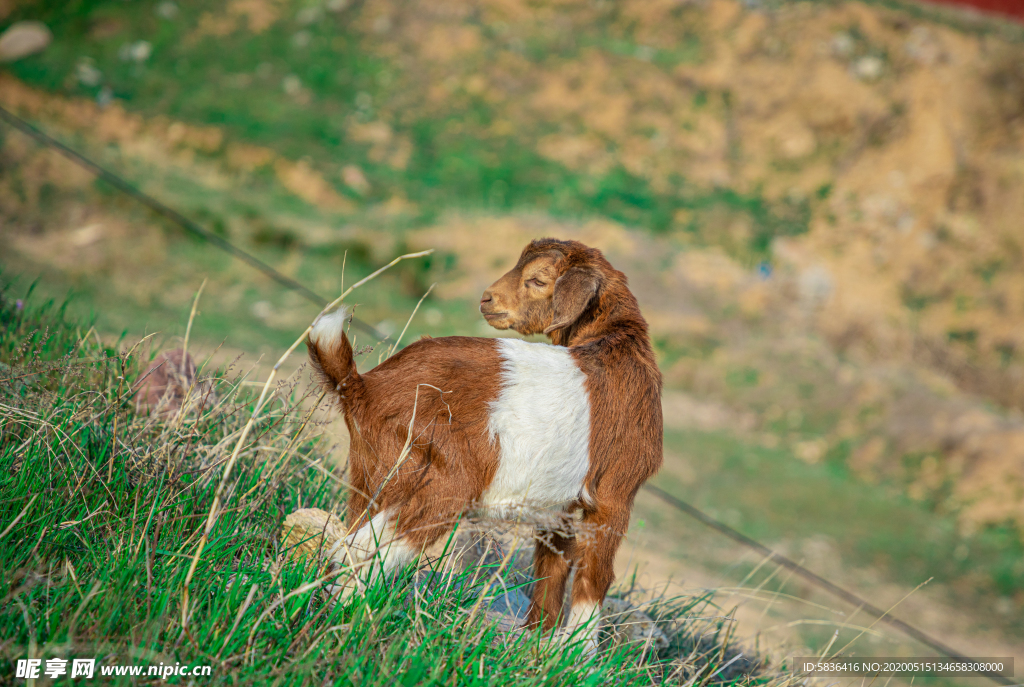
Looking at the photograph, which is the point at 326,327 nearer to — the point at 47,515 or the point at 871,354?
the point at 47,515

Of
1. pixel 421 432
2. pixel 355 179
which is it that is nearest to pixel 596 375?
pixel 421 432

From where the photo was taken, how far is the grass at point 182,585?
172 cm

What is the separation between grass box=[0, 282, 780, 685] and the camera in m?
1.72

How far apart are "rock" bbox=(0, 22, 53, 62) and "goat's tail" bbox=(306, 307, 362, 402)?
8.98 metres

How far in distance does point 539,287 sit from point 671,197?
6.62 meters

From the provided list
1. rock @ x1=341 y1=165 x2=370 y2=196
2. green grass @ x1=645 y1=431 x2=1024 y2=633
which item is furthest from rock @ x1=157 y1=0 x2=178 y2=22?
green grass @ x1=645 y1=431 x2=1024 y2=633

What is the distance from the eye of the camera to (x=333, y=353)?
80.6 inches

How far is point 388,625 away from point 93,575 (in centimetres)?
77

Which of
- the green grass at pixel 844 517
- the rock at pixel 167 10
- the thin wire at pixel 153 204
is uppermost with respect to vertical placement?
the rock at pixel 167 10

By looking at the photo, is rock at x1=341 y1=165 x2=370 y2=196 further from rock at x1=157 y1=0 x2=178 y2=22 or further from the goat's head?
the goat's head

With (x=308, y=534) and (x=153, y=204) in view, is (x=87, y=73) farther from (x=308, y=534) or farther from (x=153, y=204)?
(x=308, y=534)

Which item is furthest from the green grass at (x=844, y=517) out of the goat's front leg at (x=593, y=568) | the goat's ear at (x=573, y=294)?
the goat's ear at (x=573, y=294)

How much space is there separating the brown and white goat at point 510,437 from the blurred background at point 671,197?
3807 mm

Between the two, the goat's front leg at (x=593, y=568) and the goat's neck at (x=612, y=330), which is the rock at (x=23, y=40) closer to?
the goat's neck at (x=612, y=330)
